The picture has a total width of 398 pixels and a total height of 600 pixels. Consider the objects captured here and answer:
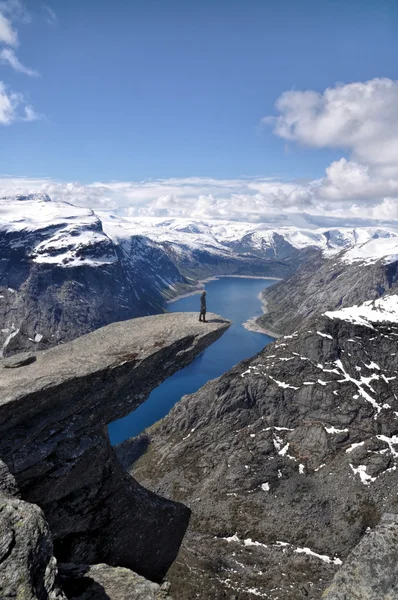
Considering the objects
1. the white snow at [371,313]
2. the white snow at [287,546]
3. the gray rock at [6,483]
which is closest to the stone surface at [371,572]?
the gray rock at [6,483]

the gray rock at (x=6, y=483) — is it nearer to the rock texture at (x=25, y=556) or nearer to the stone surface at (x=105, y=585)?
the rock texture at (x=25, y=556)

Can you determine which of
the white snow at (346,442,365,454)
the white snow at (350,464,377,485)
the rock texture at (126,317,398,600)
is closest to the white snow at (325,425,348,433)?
the rock texture at (126,317,398,600)

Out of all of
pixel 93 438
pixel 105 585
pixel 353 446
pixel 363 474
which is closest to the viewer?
pixel 105 585

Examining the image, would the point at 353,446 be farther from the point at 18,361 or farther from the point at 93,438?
the point at 18,361

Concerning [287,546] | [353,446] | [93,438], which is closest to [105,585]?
[93,438]

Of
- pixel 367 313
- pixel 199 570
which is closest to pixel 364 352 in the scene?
pixel 367 313

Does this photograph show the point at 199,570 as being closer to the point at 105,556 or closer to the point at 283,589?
the point at 283,589
